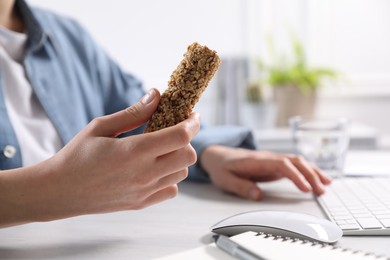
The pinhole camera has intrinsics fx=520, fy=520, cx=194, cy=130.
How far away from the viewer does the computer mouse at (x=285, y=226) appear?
1.94ft

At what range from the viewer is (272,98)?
222cm

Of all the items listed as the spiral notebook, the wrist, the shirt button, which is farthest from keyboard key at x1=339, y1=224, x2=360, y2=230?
the shirt button

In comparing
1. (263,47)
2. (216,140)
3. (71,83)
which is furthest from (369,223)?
(263,47)

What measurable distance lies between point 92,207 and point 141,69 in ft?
5.52

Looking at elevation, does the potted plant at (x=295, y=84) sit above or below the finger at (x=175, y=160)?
below

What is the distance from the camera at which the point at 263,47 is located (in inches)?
90.0

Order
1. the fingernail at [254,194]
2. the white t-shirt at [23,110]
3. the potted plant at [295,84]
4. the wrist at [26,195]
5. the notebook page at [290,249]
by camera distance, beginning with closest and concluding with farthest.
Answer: the notebook page at [290,249] < the wrist at [26,195] < the fingernail at [254,194] < the white t-shirt at [23,110] < the potted plant at [295,84]

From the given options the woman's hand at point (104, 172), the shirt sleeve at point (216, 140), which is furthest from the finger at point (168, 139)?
the shirt sleeve at point (216, 140)

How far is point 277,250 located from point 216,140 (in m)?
0.55

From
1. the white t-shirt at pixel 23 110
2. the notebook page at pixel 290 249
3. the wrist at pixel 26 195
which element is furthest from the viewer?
the white t-shirt at pixel 23 110

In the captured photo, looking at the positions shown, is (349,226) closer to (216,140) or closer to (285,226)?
(285,226)

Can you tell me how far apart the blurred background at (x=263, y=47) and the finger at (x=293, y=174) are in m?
1.26

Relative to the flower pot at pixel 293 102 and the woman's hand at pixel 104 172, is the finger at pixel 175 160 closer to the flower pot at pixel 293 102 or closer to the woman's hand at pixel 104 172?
the woman's hand at pixel 104 172

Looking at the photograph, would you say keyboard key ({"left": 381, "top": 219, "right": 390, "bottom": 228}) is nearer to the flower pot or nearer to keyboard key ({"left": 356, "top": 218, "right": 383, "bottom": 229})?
keyboard key ({"left": 356, "top": 218, "right": 383, "bottom": 229})
